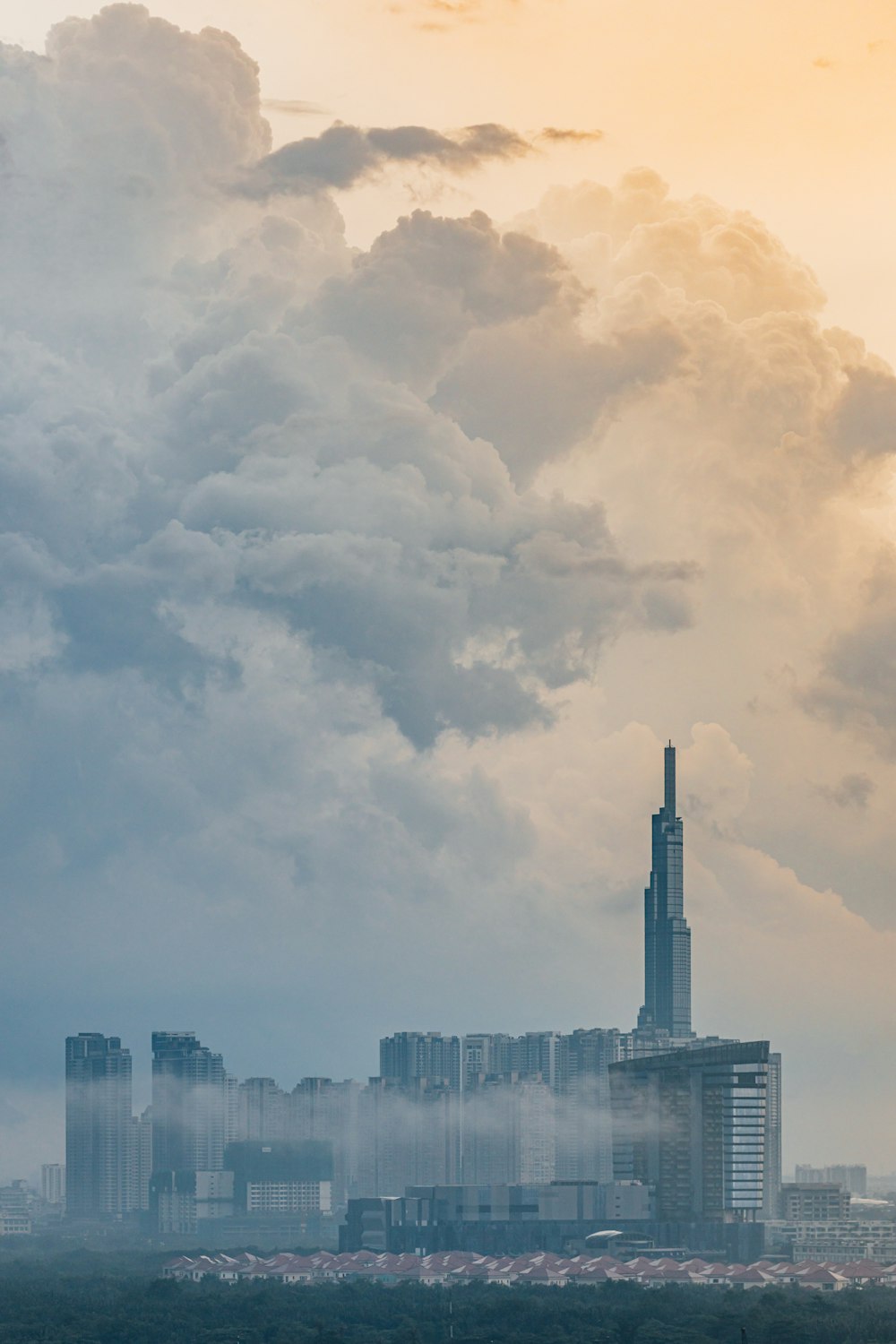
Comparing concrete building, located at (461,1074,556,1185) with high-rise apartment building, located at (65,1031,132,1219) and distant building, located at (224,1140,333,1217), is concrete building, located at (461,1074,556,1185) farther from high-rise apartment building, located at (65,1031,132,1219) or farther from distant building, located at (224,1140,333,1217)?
high-rise apartment building, located at (65,1031,132,1219)

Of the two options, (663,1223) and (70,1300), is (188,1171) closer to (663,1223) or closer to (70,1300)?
(663,1223)

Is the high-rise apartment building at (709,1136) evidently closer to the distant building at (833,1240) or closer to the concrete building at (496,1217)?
the concrete building at (496,1217)

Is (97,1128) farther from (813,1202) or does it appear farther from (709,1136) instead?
(709,1136)

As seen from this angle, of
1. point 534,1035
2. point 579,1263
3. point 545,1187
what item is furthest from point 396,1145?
point 579,1263

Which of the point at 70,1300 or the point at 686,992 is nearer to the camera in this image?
the point at 70,1300

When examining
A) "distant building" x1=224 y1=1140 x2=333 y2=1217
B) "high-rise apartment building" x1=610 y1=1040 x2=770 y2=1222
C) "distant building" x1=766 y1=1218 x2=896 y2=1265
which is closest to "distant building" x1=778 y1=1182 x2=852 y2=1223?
"distant building" x1=766 y1=1218 x2=896 y2=1265

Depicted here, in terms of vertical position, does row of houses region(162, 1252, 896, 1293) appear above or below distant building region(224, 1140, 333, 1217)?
above
